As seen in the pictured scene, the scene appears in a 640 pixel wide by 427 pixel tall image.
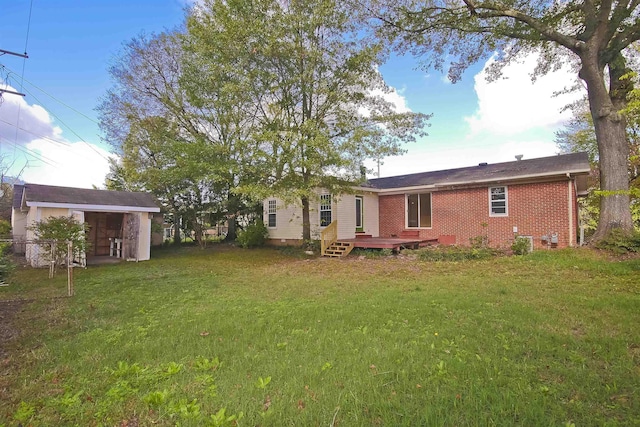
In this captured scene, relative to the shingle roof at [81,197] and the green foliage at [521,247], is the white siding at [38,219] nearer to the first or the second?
the shingle roof at [81,197]

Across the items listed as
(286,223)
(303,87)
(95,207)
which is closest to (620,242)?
(303,87)

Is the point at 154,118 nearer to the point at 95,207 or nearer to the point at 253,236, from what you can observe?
the point at 95,207

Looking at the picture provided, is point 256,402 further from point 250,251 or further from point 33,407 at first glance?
point 250,251

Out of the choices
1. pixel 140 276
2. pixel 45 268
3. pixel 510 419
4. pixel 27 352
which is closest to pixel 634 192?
pixel 510 419

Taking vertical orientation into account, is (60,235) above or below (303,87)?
below

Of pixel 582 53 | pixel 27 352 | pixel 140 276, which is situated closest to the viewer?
pixel 27 352

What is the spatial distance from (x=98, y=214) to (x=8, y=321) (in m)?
13.0

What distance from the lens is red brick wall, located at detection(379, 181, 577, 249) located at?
1194cm

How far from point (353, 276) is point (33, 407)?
6.89 m

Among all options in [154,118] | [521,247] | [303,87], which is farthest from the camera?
[154,118]

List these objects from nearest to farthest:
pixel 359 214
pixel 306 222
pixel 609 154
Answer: pixel 609 154 < pixel 306 222 < pixel 359 214

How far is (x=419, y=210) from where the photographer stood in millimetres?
16203

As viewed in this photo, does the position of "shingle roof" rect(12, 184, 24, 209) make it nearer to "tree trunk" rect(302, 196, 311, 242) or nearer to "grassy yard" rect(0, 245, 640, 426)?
"grassy yard" rect(0, 245, 640, 426)

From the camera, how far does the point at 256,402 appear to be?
8.43ft
